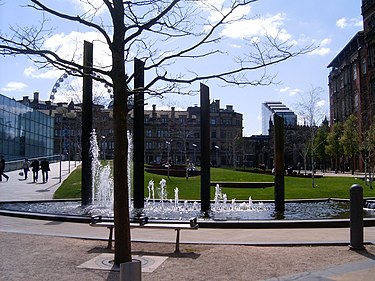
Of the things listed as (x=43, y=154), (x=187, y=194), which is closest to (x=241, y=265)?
(x=187, y=194)

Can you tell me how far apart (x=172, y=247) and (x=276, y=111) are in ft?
363

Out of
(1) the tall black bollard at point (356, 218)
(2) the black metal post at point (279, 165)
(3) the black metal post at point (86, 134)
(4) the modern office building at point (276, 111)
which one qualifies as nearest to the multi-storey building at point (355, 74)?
(4) the modern office building at point (276, 111)

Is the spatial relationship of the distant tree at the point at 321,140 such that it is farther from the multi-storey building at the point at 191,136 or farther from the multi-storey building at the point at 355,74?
the multi-storey building at the point at 191,136

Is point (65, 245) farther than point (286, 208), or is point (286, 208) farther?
point (286, 208)

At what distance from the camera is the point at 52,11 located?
731 centimetres

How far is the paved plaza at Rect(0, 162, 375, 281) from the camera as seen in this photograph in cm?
710

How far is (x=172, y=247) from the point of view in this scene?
30.8 ft

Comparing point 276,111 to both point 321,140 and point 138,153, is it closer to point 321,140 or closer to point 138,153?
point 321,140

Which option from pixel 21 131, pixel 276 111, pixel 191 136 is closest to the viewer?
pixel 21 131

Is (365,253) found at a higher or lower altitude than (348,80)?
lower

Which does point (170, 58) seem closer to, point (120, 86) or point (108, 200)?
point (120, 86)

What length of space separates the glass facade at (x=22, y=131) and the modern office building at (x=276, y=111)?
55.3 metres

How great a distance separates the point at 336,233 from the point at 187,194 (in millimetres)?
13166

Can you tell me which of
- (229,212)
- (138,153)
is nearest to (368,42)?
(229,212)
